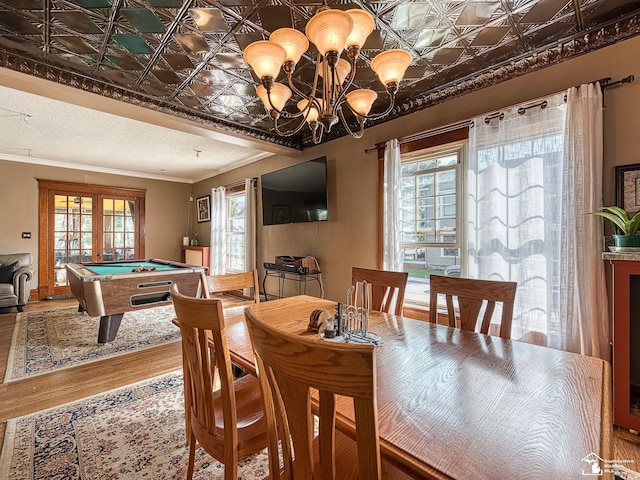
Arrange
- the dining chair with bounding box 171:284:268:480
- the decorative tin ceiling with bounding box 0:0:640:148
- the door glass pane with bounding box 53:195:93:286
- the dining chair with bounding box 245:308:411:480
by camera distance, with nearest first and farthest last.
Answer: the dining chair with bounding box 245:308:411:480
the dining chair with bounding box 171:284:268:480
the decorative tin ceiling with bounding box 0:0:640:148
the door glass pane with bounding box 53:195:93:286

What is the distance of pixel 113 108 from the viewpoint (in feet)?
9.70

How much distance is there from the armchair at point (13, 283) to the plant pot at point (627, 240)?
678cm

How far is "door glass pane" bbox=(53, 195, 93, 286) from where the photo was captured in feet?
18.7

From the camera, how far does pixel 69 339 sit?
3.41 meters

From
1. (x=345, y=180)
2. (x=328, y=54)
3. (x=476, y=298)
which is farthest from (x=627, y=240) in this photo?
(x=345, y=180)

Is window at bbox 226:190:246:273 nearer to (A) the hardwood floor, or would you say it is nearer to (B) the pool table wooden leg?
(B) the pool table wooden leg

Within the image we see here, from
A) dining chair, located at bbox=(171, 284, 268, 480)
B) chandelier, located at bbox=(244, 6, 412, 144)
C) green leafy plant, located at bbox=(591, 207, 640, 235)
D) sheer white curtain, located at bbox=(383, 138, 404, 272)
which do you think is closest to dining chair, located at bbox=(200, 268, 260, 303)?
dining chair, located at bbox=(171, 284, 268, 480)

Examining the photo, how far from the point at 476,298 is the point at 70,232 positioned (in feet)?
23.5

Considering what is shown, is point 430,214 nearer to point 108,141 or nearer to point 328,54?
point 328,54

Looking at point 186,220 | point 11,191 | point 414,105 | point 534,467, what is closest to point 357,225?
point 414,105

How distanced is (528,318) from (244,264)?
438 cm

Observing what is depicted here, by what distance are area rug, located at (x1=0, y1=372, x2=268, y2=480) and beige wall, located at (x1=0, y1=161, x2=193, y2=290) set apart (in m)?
4.73

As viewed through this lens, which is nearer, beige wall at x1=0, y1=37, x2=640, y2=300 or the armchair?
beige wall at x1=0, y1=37, x2=640, y2=300

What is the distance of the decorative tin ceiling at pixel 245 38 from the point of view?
1891mm
